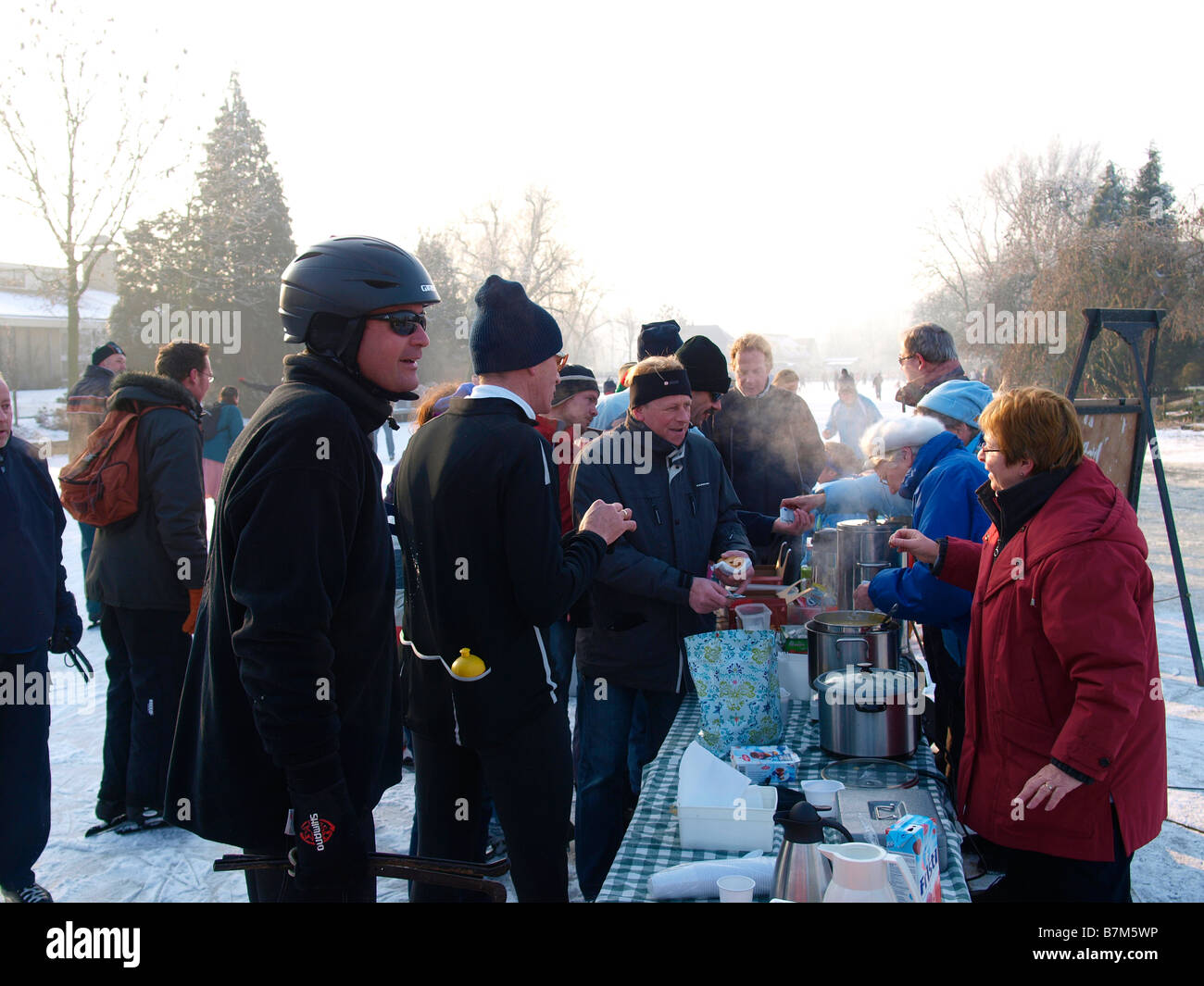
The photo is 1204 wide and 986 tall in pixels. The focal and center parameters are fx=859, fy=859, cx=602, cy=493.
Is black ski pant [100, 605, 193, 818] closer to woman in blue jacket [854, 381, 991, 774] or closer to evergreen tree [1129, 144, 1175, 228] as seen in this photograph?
woman in blue jacket [854, 381, 991, 774]

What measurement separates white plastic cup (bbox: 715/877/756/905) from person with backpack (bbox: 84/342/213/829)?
3218 mm

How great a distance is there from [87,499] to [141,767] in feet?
4.55

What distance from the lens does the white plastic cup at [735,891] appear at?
186cm

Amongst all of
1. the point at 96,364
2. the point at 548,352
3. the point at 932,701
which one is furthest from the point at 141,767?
the point at 96,364

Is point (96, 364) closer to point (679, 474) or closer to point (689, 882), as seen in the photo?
point (679, 474)

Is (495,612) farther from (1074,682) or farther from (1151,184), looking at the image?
(1151,184)

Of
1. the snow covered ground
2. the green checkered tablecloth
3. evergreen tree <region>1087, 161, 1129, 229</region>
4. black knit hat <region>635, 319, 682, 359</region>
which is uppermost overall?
evergreen tree <region>1087, 161, 1129, 229</region>

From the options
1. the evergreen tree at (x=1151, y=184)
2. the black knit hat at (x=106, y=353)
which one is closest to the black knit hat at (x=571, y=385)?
the black knit hat at (x=106, y=353)

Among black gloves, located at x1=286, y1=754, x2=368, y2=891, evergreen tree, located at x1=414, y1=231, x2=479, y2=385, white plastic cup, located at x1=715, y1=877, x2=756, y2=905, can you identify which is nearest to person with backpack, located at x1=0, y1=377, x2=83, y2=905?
black gloves, located at x1=286, y1=754, x2=368, y2=891

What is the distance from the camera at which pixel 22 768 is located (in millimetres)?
3535

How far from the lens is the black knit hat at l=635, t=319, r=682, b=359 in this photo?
18.2 ft

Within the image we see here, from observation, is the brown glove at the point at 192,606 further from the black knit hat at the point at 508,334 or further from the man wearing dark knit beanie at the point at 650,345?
the man wearing dark knit beanie at the point at 650,345

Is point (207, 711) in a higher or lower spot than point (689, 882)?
higher

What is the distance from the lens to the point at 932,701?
12.5 ft
